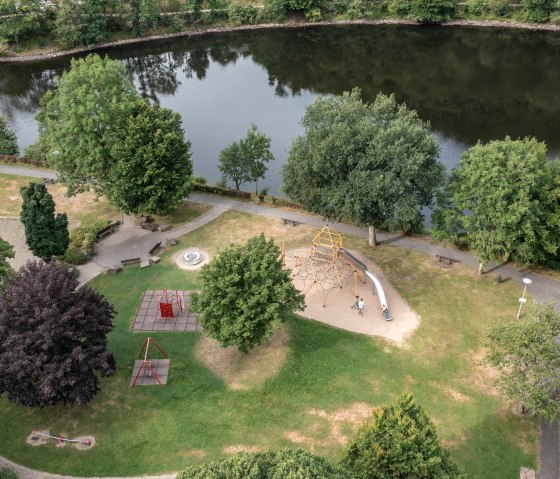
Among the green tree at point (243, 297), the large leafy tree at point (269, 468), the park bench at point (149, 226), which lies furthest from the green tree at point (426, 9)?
the large leafy tree at point (269, 468)

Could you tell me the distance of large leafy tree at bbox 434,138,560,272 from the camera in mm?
38688

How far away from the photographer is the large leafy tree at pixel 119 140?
45.6m

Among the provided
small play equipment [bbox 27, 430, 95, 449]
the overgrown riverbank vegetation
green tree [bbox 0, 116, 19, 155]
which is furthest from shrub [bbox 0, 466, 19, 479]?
the overgrown riverbank vegetation

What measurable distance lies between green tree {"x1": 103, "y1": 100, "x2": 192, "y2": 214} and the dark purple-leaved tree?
555 inches

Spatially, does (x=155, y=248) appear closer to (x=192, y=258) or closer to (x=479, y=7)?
(x=192, y=258)

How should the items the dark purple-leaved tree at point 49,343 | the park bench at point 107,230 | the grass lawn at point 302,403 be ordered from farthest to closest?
the park bench at point 107,230, the grass lawn at point 302,403, the dark purple-leaved tree at point 49,343

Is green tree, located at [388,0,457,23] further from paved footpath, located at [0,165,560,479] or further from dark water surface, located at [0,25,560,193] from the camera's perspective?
paved footpath, located at [0,165,560,479]

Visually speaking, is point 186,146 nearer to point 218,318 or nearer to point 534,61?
point 218,318

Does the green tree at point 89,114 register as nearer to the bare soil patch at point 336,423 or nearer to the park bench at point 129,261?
the park bench at point 129,261

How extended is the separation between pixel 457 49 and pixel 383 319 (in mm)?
76761

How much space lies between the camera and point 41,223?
139 feet

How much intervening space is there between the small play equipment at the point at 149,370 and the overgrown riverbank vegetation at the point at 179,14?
79778mm

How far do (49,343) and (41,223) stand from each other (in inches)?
593

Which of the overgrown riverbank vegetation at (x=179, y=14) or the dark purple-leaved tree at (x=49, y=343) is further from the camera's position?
the overgrown riverbank vegetation at (x=179, y=14)
